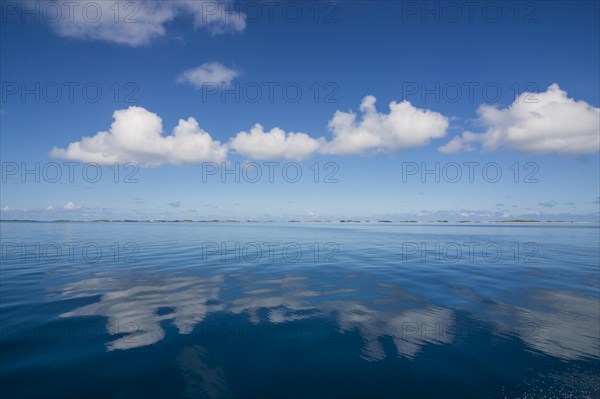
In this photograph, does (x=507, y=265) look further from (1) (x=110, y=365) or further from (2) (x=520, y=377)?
(1) (x=110, y=365)

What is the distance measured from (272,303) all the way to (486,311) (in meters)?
8.34

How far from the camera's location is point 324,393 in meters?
5.59

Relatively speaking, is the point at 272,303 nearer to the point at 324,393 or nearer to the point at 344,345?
the point at 344,345

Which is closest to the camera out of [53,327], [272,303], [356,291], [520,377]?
[520,377]

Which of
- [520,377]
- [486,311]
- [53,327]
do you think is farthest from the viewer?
[486,311]

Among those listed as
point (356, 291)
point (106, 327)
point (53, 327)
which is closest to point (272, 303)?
point (356, 291)

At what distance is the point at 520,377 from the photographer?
20.0 feet

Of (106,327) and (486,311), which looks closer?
(106,327)

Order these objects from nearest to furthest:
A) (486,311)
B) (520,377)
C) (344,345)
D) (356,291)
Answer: (520,377)
(344,345)
(486,311)
(356,291)

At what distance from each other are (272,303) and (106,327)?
5.69 meters

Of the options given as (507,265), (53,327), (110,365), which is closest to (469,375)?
(110,365)

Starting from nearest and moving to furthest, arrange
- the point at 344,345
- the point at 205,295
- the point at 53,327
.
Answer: the point at 344,345 → the point at 53,327 → the point at 205,295

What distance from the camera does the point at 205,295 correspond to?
12.2 meters

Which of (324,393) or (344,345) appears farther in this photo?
(344,345)
